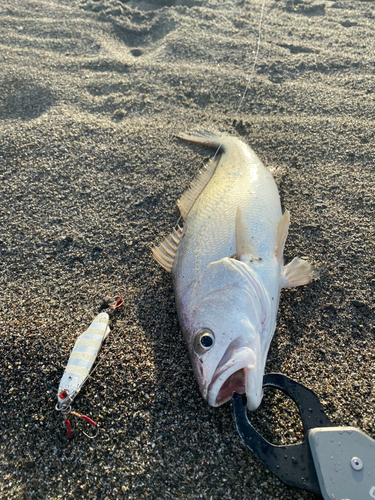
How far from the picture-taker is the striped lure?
198 centimetres

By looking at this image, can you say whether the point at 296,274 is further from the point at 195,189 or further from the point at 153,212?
the point at 153,212

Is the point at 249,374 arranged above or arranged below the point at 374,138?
below

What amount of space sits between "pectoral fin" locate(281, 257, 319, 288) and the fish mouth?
28.7 inches

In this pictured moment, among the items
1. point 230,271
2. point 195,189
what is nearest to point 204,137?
point 195,189

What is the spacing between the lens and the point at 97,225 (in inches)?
118

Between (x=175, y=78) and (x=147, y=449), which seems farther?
(x=175, y=78)

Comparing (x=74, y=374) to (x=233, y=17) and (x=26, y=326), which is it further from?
(x=233, y=17)

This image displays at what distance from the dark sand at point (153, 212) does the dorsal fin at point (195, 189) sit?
0.19m

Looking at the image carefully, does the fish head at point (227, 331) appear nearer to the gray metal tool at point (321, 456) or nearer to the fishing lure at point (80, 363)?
the gray metal tool at point (321, 456)

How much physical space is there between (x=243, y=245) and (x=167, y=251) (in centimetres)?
63

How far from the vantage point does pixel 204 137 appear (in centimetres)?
354

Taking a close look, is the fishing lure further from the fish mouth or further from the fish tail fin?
the fish tail fin

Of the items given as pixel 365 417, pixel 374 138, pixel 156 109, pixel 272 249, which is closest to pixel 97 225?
pixel 272 249

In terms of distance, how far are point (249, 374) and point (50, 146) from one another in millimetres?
3133
